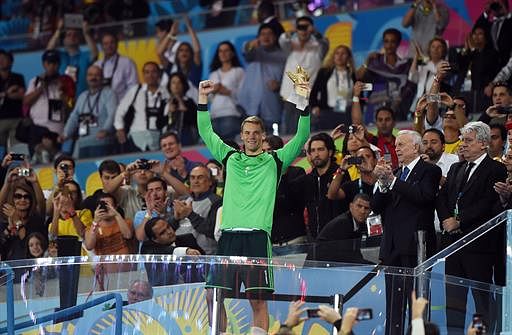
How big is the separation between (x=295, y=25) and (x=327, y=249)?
7.10 meters

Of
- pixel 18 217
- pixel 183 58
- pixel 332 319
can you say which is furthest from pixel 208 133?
pixel 183 58

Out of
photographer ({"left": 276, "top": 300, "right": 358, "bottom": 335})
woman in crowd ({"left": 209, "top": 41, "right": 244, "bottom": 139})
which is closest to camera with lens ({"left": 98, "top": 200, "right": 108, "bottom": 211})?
woman in crowd ({"left": 209, "top": 41, "right": 244, "bottom": 139})

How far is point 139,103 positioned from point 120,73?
3.85ft

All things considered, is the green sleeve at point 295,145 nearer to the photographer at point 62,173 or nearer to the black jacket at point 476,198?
the black jacket at point 476,198

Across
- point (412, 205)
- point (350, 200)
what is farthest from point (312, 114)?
point (412, 205)

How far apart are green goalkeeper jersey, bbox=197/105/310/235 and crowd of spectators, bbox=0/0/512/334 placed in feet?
2.27

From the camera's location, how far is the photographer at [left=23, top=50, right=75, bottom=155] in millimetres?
20672

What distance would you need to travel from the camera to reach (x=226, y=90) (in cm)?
1925

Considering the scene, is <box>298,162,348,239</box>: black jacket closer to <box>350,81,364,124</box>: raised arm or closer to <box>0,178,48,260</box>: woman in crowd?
<box>350,81,364,124</box>: raised arm

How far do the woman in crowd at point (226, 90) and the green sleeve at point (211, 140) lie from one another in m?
5.02

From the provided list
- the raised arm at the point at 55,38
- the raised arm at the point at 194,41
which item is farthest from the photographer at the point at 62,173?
the raised arm at the point at 55,38

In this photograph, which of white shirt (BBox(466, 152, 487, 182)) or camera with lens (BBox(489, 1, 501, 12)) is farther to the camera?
camera with lens (BBox(489, 1, 501, 12))

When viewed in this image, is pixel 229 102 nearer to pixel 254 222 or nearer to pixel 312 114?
pixel 312 114

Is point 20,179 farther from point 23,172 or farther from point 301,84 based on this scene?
point 301,84
